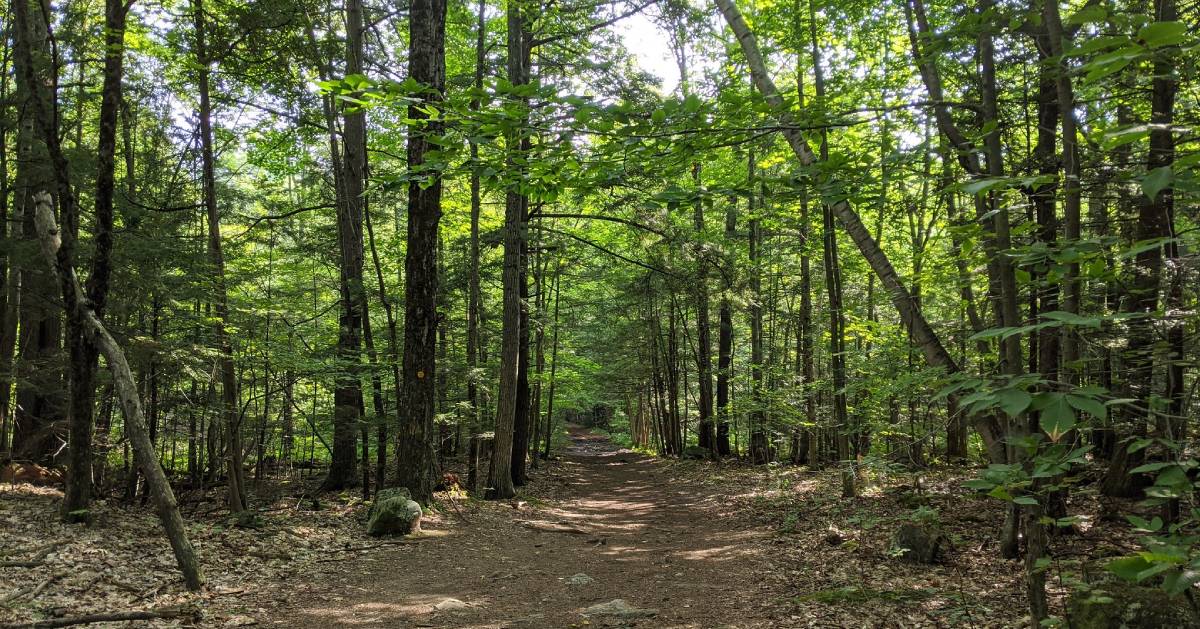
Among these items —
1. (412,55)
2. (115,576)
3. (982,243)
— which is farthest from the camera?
(412,55)

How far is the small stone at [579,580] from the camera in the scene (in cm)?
698

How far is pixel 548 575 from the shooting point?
7.38 metres

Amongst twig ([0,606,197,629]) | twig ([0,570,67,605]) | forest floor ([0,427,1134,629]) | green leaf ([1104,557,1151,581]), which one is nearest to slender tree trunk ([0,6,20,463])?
forest floor ([0,427,1134,629])

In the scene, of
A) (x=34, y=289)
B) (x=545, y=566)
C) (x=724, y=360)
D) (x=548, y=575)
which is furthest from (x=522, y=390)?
(x=34, y=289)

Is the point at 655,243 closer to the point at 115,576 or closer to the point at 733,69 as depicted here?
the point at 733,69

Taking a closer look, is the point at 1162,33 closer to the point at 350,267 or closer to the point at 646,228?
the point at 646,228

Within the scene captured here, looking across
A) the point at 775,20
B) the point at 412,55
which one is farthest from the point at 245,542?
the point at 775,20

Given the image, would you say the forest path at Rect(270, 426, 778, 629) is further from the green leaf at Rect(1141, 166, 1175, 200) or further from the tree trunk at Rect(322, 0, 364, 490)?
the green leaf at Rect(1141, 166, 1175, 200)

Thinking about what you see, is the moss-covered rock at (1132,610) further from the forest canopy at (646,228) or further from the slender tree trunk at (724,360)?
the slender tree trunk at (724,360)

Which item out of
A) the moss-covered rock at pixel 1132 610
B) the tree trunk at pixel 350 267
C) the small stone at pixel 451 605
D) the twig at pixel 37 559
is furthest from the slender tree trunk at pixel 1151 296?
→ the tree trunk at pixel 350 267

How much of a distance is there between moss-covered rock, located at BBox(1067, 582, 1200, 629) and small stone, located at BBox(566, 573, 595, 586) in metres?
4.61

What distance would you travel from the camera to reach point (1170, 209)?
529 centimetres

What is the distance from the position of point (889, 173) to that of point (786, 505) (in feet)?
27.7

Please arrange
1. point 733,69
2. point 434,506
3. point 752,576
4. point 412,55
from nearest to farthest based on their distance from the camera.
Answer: point 752,576 < point 412,55 < point 434,506 < point 733,69
